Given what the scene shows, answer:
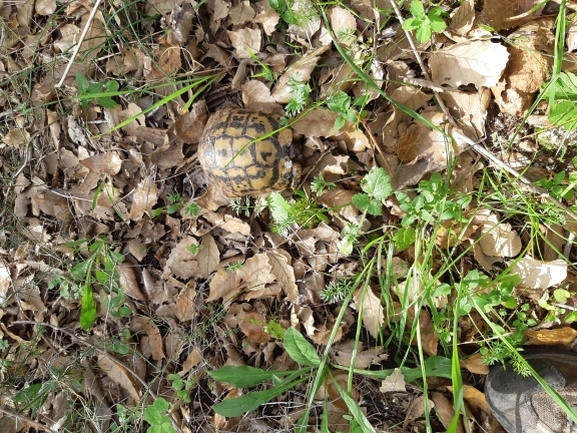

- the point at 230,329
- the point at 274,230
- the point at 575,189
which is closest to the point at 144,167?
the point at 274,230

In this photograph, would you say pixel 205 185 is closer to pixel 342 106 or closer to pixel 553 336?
pixel 342 106

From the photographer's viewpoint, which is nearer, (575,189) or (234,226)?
(575,189)

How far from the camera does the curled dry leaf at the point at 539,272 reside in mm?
1770

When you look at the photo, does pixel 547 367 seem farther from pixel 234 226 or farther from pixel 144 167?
pixel 144 167

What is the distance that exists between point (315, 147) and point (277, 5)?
577 millimetres

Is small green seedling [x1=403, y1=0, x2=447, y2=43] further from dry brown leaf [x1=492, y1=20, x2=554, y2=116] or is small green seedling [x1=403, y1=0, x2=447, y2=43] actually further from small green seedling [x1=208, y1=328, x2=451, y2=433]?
small green seedling [x1=208, y1=328, x2=451, y2=433]

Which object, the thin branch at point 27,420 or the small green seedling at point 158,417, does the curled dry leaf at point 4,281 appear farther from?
the small green seedling at point 158,417

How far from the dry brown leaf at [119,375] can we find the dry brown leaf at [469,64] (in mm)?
1837

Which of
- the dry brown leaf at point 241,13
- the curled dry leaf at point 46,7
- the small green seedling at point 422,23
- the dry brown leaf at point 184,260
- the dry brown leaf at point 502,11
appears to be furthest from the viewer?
the curled dry leaf at point 46,7

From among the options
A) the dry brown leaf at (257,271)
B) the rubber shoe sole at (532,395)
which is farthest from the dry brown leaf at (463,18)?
the rubber shoe sole at (532,395)

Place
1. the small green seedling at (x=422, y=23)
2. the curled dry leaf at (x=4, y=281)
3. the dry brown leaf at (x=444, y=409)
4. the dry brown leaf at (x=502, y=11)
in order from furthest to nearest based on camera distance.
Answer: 1. the curled dry leaf at (x=4, y=281)
2. the dry brown leaf at (x=444, y=409)
3. the dry brown leaf at (x=502, y=11)
4. the small green seedling at (x=422, y=23)

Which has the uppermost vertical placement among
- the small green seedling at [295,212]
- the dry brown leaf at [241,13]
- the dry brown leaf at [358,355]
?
the dry brown leaf at [241,13]

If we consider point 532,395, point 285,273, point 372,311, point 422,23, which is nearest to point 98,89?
point 285,273

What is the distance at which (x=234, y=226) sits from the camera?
2.06m
